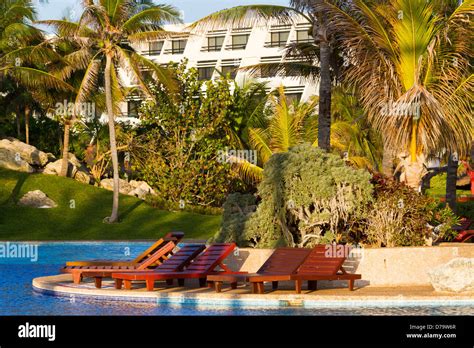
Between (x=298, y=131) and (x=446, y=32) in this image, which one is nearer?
(x=446, y=32)

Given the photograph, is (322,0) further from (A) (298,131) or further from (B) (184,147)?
(B) (184,147)

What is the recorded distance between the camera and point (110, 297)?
682 inches

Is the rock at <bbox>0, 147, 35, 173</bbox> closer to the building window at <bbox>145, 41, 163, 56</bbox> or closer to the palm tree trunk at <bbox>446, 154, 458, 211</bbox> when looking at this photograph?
the palm tree trunk at <bbox>446, 154, 458, 211</bbox>

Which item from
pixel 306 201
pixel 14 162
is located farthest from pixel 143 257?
pixel 14 162

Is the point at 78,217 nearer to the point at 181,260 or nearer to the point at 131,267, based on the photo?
the point at 131,267

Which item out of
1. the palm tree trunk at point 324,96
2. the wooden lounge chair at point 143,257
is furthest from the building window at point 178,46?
the wooden lounge chair at point 143,257

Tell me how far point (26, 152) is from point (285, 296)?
2830 cm

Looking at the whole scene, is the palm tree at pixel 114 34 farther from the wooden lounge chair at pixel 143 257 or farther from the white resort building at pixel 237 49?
the white resort building at pixel 237 49

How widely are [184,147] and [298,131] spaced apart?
5.48 metres

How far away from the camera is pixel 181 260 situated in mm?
18375

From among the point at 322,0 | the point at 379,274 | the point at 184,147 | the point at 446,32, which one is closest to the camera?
the point at 379,274

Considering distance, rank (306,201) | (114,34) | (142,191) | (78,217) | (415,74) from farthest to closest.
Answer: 1. (142,191)
2. (78,217)
3. (114,34)
4. (415,74)
5. (306,201)

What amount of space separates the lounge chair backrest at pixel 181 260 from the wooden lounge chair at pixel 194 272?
119 mm
